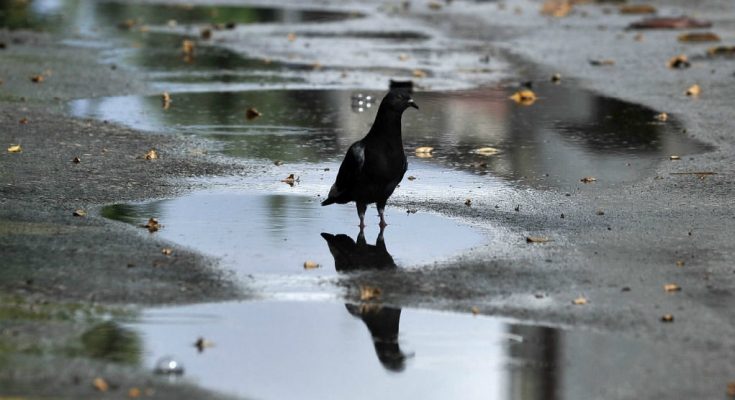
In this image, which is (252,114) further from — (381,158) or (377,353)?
(377,353)

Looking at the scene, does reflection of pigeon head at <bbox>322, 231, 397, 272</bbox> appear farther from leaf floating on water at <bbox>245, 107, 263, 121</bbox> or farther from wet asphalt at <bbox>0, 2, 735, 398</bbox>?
leaf floating on water at <bbox>245, 107, 263, 121</bbox>

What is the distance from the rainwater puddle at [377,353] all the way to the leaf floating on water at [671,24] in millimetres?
15403

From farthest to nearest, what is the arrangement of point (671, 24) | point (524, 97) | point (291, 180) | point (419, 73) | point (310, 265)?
point (671, 24) < point (419, 73) < point (524, 97) < point (291, 180) < point (310, 265)

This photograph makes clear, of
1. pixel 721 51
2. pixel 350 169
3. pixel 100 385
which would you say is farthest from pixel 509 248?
pixel 721 51

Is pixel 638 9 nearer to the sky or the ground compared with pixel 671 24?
nearer to the ground

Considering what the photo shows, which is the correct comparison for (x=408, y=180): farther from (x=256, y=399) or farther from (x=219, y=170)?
(x=256, y=399)

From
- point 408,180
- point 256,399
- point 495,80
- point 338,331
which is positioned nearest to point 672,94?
point 495,80

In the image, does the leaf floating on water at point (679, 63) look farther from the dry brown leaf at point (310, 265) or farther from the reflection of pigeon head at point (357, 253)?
the dry brown leaf at point (310, 265)

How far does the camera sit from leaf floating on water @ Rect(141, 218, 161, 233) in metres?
8.55

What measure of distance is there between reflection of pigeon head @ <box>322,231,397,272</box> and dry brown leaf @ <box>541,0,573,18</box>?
16006 mm

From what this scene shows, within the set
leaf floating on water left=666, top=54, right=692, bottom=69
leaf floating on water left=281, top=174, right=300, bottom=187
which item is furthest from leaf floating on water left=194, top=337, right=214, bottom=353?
leaf floating on water left=666, top=54, right=692, bottom=69

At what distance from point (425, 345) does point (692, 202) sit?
3832mm

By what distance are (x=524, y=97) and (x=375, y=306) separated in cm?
804

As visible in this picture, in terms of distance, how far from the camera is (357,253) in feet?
26.7
